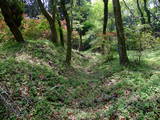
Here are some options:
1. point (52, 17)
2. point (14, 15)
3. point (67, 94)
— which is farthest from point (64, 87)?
point (52, 17)

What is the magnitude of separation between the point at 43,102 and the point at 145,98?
2426 millimetres

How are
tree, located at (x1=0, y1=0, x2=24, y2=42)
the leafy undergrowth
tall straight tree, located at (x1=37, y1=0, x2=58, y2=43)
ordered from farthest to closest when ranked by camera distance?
1. tall straight tree, located at (x1=37, y1=0, x2=58, y2=43)
2. tree, located at (x1=0, y1=0, x2=24, y2=42)
3. the leafy undergrowth

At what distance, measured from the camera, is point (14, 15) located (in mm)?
9281

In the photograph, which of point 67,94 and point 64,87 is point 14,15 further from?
point 67,94

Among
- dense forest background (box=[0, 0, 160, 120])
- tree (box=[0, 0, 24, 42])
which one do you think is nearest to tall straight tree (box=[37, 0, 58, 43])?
dense forest background (box=[0, 0, 160, 120])

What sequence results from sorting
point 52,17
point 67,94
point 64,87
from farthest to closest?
1. point 52,17
2. point 64,87
3. point 67,94

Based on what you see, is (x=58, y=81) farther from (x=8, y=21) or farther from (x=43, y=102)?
(x=8, y=21)

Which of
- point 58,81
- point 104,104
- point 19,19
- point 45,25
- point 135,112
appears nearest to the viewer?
point 135,112

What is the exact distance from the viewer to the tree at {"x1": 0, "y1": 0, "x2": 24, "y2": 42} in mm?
7770

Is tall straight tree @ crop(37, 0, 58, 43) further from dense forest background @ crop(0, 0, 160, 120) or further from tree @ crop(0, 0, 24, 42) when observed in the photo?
tree @ crop(0, 0, 24, 42)

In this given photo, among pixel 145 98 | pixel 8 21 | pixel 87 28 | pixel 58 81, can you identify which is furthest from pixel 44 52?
pixel 87 28

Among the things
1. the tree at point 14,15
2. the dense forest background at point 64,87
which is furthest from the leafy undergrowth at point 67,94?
the tree at point 14,15

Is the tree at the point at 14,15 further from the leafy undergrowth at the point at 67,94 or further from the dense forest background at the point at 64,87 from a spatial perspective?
the leafy undergrowth at the point at 67,94

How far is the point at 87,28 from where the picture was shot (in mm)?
24141
